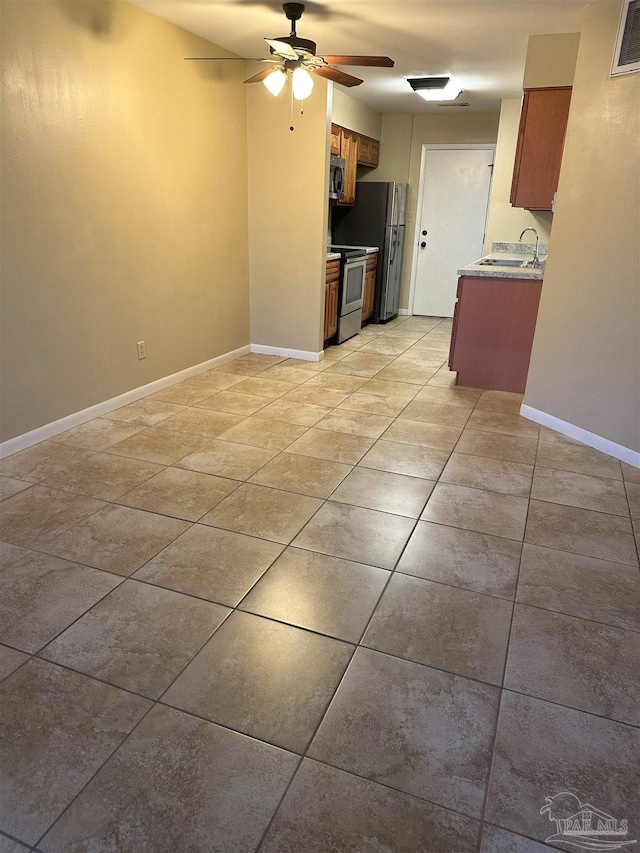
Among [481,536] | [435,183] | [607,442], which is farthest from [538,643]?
[435,183]

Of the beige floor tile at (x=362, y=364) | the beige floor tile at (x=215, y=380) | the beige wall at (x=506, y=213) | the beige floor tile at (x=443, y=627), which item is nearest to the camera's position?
the beige floor tile at (x=443, y=627)

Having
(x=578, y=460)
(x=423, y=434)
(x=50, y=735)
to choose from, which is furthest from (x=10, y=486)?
(x=578, y=460)

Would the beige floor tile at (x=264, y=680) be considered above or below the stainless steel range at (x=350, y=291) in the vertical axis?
below

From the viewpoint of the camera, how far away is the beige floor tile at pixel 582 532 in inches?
93.1

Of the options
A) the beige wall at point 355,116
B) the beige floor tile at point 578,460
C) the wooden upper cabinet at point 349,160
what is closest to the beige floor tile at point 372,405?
the beige floor tile at point 578,460

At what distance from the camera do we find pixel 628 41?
10.0ft

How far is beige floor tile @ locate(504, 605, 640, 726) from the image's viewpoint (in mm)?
1614

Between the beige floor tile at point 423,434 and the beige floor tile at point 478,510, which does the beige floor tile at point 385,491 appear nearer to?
the beige floor tile at point 478,510

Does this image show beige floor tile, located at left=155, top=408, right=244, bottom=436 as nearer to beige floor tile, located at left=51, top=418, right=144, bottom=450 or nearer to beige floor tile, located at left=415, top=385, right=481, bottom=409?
beige floor tile, located at left=51, top=418, right=144, bottom=450

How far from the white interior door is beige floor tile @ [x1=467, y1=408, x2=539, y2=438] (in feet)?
12.7

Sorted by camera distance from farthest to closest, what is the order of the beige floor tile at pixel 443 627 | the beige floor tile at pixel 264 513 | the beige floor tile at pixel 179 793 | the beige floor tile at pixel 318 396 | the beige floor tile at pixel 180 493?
1. the beige floor tile at pixel 318 396
2. the beige floor tile at pixel 180 493
3. the beige floor tile at pixel 264 513
4. the beige floor tile at pixel 443 627
5. the beige floor tile at pixel 179 793

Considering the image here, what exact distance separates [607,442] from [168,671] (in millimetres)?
2831

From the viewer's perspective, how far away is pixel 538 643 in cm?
183

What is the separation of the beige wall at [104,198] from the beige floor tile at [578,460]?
274 centimetres
